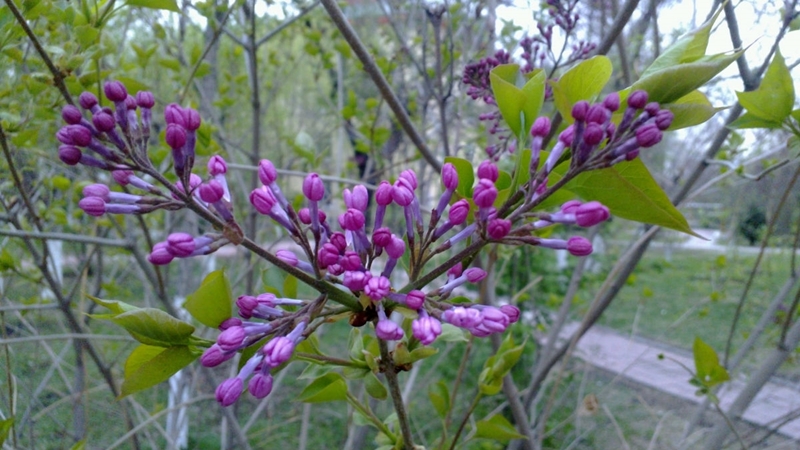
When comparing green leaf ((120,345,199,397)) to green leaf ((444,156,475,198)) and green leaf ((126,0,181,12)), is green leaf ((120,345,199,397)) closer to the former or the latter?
green leaf ((444,156,475,198))

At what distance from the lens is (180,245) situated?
526 millimetres

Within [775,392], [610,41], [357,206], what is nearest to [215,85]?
[610,41]

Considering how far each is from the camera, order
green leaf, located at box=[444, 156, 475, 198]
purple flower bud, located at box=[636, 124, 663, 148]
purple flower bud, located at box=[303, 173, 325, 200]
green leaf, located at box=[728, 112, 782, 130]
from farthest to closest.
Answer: green leaf, located at box=[728, 112, 782, 130] → green leaf, located at box=[444, 156, 475, 198] → purple flower bud, located at box=[303, 173, 325, 200] → purple flower bud, located at box=[636, 124, 663, 148]

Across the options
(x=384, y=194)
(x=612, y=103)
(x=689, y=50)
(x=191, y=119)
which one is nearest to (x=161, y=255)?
(x=191, y=119)

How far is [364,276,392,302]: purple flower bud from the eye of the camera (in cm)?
54

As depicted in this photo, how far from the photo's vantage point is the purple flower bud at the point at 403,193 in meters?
0.61

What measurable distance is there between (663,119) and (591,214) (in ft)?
0.37

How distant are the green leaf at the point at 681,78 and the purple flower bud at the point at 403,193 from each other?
250 millimetres

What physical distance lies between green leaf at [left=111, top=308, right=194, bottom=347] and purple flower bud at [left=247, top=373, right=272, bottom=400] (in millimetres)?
91

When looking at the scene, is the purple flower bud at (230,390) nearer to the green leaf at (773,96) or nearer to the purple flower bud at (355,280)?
the purple flower bud at (355,280)

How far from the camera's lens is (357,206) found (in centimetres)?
62

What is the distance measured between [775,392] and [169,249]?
539cm

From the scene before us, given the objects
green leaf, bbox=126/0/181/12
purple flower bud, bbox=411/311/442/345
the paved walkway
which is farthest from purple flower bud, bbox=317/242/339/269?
the paved walkway

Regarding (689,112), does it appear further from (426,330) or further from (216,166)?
(216,166)
